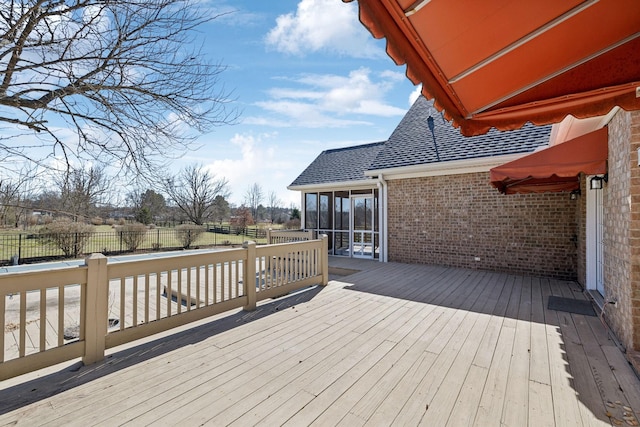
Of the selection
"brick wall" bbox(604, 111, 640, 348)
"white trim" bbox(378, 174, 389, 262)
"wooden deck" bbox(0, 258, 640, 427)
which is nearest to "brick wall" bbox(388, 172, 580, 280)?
"white trim" bbox(378, 174, 389, 262)

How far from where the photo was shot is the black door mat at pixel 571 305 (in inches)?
191

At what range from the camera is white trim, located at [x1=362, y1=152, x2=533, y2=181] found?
787 cm

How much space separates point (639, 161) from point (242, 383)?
Result: 184 inches

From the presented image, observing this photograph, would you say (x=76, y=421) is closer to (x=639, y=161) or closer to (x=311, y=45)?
(x=639, y=161)

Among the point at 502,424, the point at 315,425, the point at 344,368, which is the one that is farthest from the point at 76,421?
the point at 502,424

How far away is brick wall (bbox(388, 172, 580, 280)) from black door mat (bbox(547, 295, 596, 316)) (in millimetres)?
2272

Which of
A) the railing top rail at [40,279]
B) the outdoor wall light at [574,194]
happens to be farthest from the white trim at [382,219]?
A: the railing top rail at [40,279]

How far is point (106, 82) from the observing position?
165 inches

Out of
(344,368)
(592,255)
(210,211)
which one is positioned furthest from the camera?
(210,211)

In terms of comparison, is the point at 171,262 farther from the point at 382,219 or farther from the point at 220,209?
the point at 220,209

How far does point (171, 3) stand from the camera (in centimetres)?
423

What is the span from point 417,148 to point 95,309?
9663 mm

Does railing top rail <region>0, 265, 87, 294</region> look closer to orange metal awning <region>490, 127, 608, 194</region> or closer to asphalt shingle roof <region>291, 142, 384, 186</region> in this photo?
orange metal awning <region>490, 127, 608, 194</region>

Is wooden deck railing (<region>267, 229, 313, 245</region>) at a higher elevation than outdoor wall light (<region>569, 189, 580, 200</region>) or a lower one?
lower
